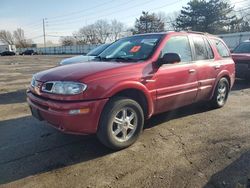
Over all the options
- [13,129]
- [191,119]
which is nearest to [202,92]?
[191,119]

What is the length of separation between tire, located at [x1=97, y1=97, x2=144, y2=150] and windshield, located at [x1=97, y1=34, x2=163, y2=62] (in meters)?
0.91

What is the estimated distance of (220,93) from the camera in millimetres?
6504

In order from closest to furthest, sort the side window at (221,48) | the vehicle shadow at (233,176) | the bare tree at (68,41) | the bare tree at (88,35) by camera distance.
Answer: the vehicle shadow at (233,176), the side window at (221,48), the bare tree at (88,35), the bare tree at (68,41)

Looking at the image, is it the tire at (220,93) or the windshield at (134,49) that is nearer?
the windshield at (134,49)

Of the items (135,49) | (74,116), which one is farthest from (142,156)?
(135,49)

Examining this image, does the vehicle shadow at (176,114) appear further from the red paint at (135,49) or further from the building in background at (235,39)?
the building in background at (235,39)

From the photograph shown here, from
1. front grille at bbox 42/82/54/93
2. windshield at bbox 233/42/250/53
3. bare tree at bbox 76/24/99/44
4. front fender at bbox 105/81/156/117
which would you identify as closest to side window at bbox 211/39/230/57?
front fender at bbox 105/81/156/117

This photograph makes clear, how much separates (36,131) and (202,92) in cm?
333

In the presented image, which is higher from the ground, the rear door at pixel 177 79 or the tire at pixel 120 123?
the rear door at pixel 177 79

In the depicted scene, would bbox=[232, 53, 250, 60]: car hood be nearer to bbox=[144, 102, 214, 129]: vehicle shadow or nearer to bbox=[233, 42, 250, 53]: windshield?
bbox=[233, 42, 250, 53]: windshield

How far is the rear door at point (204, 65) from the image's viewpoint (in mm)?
5609

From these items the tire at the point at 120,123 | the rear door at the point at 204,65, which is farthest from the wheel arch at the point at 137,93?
the rear door at the point at 204,65

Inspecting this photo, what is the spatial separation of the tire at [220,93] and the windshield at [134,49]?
2.08 meters

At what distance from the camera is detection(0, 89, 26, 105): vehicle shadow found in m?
7.79
